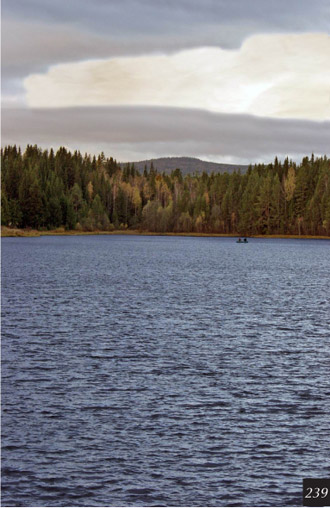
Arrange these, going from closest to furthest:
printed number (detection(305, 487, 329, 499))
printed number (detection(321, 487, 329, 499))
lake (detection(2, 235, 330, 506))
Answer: printed number (detection(305, 487, 329, 499)) < printed number (detection(321, 487, 329, 499)) < lake (detection(2, 235, 330, 506))

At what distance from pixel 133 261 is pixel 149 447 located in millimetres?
105166

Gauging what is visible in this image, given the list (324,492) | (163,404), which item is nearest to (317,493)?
(324,492)

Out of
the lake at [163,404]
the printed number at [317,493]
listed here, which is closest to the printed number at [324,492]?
the printed number at [317,493]

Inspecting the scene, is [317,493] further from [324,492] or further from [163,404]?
[163,404]

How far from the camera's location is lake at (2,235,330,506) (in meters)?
19.9

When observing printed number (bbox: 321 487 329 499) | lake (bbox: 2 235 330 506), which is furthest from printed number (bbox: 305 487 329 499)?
lake (bbox: 2 235 330 506)

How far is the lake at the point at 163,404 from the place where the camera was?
65.3 feet

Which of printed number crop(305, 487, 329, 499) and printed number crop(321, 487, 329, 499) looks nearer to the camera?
printed number crop(305, 487, 329, 499)

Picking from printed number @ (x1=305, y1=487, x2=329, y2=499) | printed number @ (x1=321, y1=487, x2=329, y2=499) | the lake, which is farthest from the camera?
the lake

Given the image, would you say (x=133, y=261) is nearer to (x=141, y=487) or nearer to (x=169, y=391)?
(x=169, y=391)

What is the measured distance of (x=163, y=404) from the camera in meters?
27.6

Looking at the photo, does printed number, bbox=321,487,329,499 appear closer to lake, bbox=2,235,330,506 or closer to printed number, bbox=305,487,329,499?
printed number, bbox=305,487,329,499

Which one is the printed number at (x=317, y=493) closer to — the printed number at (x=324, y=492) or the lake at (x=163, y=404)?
the printed number at (x=324, y=492)

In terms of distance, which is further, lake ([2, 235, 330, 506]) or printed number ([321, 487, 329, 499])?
lake ([2, 235, 330, 506])
